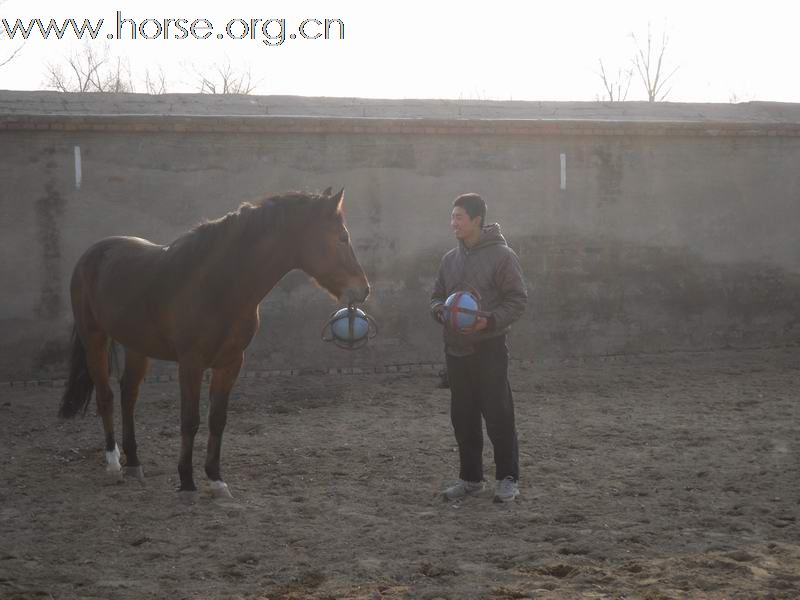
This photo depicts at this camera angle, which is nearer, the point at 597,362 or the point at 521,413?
the point at 521,413

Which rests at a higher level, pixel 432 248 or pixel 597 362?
pixel 432 248

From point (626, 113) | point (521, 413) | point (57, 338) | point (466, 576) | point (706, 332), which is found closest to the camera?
point (466, 576)

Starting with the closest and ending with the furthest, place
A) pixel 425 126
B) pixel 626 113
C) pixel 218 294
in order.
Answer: pixel 218 294
pixel 425 126
pixel 626 113

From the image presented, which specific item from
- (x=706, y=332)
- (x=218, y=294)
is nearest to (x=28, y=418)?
(x=218, y=294)

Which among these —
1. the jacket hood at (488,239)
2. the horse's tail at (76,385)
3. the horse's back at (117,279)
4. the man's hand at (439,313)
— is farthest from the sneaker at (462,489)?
the horse's tail at (76,385)

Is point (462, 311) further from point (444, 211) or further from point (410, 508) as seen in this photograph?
point (444, 211)

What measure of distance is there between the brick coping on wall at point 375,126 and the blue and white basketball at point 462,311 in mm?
6545

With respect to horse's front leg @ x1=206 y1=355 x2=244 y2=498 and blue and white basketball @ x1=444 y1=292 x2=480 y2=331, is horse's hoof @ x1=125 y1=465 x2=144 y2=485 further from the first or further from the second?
blue and white basketball @ x1=444 y1=292 x2=480 y2=331

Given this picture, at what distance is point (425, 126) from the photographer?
11.9m

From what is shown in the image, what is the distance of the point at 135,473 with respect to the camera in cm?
661

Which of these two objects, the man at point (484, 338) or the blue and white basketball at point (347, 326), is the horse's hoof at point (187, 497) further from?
the man at point (484, 338)

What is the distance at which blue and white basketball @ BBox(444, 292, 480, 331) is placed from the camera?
5359 millimetres

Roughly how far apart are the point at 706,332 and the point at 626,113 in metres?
3.76

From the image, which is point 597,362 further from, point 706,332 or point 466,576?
point 466,576
